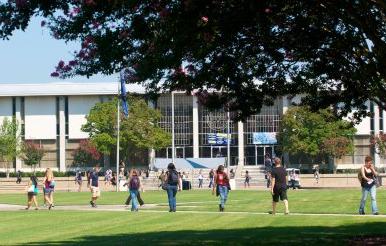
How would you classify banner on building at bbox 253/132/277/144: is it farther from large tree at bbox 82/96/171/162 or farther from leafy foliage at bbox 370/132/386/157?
leafy foliage at bbox 370/132/386/157

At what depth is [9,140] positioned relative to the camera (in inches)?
3878

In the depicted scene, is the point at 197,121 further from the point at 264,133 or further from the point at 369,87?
the point at 369,87

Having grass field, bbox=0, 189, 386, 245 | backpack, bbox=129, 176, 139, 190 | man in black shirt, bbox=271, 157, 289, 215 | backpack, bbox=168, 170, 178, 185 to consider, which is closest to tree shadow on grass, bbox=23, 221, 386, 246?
grass field, bbox=0, 189, 386, 245

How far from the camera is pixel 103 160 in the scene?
10756cm

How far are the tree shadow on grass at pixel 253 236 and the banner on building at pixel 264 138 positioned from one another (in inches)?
3330

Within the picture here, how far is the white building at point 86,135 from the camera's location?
10506 centimetres

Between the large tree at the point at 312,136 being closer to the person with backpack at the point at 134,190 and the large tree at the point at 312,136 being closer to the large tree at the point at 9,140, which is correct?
the large tree at the point at 9,140

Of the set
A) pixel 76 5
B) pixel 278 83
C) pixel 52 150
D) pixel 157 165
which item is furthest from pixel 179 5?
pixel 52 150

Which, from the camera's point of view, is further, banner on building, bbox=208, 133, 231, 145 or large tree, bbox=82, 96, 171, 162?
banner on building, bbox=208, 133, 231, 145

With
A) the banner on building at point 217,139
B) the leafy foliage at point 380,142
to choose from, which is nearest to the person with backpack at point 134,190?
the leafy foliage at point 380,142

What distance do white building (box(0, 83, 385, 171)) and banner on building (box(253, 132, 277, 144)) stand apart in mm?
220

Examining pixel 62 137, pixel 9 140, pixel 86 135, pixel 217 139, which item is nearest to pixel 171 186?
pixel 9 140

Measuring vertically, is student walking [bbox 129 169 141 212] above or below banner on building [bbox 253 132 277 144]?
below

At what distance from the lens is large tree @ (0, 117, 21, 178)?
9840 centimetres
